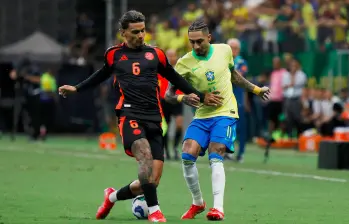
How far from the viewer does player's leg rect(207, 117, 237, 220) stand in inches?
455

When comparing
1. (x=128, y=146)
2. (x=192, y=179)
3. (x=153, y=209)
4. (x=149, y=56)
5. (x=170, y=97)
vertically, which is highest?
(x=149, y=56)

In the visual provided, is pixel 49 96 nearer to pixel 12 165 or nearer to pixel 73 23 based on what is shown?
pixel 73 23

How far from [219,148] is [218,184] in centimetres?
49

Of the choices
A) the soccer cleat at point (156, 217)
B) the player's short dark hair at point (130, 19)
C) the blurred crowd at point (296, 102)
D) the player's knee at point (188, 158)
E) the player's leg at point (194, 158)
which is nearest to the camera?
the soccer cleat at point (156, 217)

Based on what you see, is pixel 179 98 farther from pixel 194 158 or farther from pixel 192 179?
pixel 192 179

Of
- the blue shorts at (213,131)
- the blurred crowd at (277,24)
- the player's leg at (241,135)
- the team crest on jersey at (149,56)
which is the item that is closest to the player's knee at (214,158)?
the blue shorts at (213,131)

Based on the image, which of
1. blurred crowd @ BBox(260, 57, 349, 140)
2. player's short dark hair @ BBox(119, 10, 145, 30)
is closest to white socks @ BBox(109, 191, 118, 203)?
player's short dark hair @ BBox(119, 10, 145, 30)

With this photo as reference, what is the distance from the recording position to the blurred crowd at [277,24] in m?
26.7

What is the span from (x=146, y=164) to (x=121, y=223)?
2.07ft

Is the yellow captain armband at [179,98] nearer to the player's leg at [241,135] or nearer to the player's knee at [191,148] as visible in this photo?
the player's knee at [191,148]

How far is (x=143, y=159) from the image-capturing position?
11070 mm

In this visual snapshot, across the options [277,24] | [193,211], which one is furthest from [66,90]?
[277,24]

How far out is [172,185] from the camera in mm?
16188

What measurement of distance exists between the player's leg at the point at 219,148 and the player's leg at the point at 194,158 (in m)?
0.13
